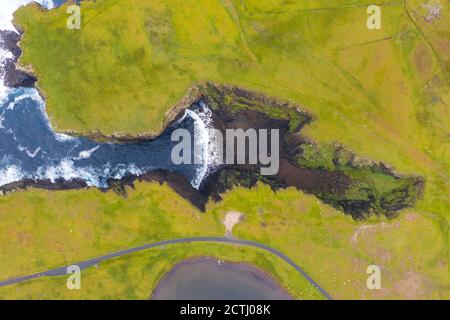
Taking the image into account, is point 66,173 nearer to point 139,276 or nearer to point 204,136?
point 139,276

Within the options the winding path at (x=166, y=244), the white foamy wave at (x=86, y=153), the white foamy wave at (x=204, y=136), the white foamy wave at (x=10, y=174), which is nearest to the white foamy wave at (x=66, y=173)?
the white foamy wave at (x=86, y=153)

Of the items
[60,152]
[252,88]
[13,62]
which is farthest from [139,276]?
[13,62]

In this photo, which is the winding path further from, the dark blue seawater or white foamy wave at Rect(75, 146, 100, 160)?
white foamy wave at Rect(75, 146, 100, 160)

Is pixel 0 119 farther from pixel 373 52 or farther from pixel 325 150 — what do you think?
pixel 373 52

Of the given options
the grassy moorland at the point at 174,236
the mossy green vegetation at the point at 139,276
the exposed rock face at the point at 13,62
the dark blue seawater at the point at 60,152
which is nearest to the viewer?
the grassy moorland at the point at 174,236

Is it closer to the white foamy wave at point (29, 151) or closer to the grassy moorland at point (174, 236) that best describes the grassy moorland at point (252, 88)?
the grassy moorland at point (174, 236)

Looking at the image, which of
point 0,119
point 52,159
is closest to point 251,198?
point 52,159
